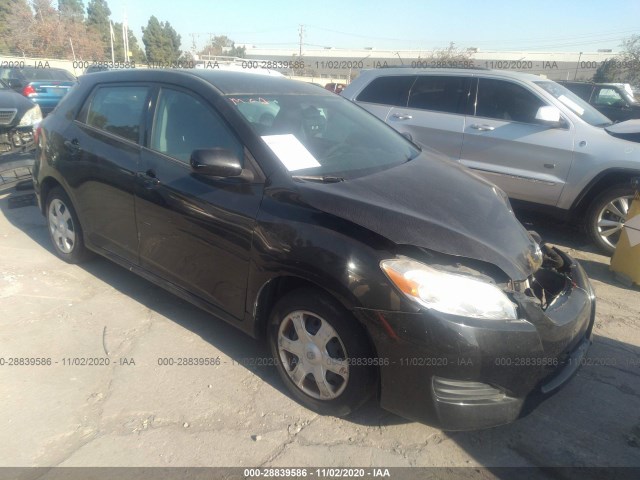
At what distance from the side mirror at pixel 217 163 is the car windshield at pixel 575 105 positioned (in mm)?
4416

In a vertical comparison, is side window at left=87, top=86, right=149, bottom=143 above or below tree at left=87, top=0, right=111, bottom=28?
below

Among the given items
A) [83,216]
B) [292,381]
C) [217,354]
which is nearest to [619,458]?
[292,381]

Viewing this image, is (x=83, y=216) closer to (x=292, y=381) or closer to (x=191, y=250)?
(x=191, y=250)

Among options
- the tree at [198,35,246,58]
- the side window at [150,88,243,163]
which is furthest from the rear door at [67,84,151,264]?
the tree at [198,35,246,58]

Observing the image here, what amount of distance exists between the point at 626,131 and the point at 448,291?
4219 millimetres

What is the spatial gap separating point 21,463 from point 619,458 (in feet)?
9.52

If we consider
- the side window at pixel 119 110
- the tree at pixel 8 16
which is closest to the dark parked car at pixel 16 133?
the side window at pixel 119 110

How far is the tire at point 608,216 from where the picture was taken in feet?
16.1

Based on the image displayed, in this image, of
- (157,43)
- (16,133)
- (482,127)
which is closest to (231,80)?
(482,127)

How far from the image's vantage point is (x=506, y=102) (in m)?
5.70

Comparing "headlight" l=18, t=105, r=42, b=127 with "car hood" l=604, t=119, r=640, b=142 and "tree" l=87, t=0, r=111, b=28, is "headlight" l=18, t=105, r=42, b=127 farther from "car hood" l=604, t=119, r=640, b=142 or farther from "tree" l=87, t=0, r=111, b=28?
"tree" l=87, t=0, r=111, b=28

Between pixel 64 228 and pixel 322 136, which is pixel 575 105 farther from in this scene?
pixel 64 228

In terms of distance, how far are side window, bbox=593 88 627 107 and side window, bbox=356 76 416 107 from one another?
848cm

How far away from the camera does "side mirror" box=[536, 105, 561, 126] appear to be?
5.18 metres
